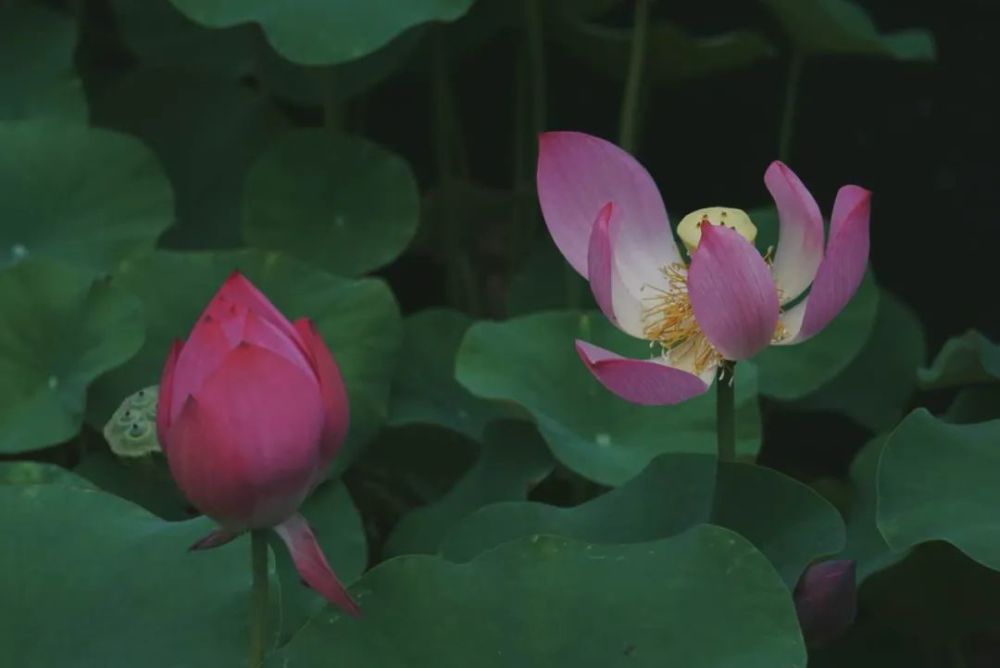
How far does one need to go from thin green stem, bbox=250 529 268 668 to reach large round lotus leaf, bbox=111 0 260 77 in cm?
107

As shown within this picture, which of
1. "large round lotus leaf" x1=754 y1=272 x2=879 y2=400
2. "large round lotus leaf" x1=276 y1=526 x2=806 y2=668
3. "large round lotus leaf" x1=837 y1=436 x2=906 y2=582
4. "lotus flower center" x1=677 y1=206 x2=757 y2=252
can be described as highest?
"lotus flower center" x1=677 y1=206 x2=757 y2=252

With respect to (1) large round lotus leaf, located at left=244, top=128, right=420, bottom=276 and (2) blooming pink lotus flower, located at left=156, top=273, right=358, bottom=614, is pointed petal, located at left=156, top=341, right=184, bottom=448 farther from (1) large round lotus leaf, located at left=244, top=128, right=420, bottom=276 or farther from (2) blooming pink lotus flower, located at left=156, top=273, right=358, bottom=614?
(1) large round lotus leaf, located at left=244, top=128, right=420, bottom=276

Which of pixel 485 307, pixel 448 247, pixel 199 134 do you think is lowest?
pixel 485 307

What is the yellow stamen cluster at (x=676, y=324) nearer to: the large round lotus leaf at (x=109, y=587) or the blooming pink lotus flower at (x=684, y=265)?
the blooming pink lotus flower at (x=684, y=265)

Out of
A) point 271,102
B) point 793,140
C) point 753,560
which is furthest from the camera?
point 793,140

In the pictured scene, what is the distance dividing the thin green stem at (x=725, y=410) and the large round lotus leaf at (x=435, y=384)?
1.21 feet

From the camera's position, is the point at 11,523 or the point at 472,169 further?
the point at 472,169

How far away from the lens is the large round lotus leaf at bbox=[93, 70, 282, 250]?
4.98 ft

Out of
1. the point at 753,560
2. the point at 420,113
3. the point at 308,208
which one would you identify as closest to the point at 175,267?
the point at 308,208

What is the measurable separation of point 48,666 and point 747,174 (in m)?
1.22

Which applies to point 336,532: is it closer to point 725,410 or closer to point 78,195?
point 725,410

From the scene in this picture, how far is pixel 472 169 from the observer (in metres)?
1.92

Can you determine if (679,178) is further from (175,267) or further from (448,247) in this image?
(175,267)

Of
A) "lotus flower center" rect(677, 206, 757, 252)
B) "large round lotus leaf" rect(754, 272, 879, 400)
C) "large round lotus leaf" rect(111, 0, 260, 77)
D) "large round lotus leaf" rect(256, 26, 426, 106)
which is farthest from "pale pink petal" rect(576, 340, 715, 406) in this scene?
"large round lotus leaf" rect(111, 0, 260, 77)
